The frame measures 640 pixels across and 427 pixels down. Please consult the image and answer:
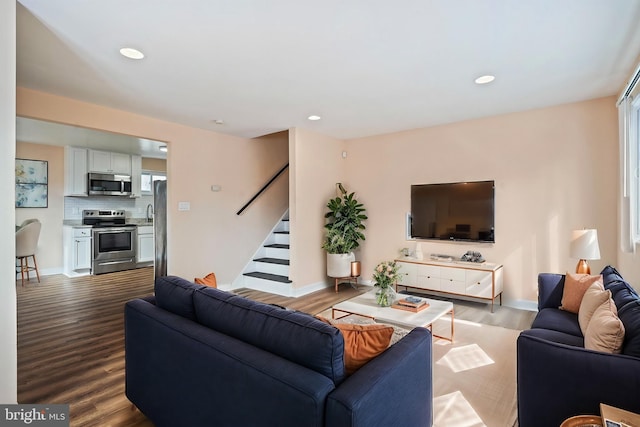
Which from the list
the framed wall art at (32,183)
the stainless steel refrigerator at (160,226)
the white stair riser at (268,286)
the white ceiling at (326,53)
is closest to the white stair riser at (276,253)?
the white stair riser at (268,286)

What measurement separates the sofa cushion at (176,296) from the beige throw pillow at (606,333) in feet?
6.70

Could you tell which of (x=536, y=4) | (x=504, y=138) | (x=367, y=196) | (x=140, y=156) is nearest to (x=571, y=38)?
(x=536, y=4)

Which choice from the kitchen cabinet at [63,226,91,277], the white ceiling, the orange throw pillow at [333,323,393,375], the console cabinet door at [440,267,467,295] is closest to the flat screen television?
the console cabinet door at [440,267,467,295]

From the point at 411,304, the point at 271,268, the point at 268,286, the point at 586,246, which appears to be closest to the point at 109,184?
the point at 271,268

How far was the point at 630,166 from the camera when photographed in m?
2.90

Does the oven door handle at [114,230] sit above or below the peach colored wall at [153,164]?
below

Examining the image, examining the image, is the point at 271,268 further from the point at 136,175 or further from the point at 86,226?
the point at 136,175

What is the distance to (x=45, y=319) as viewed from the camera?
375 centimetres

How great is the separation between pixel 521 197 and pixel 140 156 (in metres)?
7.29

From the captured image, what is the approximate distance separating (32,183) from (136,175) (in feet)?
5.66

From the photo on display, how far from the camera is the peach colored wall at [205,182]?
3.76 m

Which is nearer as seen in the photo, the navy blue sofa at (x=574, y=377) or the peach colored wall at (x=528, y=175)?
the navy blue sofa at (x=574, y=377)

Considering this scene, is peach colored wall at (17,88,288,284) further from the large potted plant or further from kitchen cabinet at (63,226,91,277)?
kitchen cabinet at (63,226,91,277)

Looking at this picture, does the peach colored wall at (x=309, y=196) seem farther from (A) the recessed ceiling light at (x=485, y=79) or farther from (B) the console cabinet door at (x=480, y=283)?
(A) the recessed ceiling light at (x=485, y=79)
